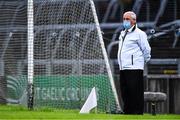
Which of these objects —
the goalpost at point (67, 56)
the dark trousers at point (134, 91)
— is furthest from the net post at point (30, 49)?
the dark trousers at point (134, 91)

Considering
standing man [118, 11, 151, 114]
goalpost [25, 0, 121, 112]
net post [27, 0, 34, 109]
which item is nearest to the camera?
standing man [118, 11, 151, 114]

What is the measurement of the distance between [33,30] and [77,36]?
0.94 metres

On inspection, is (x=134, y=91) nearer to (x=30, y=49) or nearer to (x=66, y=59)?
(x=30, y=49)

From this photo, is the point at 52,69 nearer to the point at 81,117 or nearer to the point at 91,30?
the point at 91,30

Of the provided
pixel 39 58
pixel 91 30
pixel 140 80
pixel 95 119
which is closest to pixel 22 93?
pixel 39 58

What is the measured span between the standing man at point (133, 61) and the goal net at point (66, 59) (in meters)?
1.68

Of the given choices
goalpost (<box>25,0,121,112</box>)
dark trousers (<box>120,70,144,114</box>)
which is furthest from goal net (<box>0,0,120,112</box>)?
dark trousers (<box>120,70,144,114</box>)

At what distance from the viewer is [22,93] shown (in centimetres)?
1312

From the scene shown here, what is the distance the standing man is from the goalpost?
5.36ft

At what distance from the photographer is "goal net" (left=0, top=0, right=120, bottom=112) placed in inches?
506

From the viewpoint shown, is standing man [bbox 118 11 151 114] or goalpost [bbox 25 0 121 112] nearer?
standing man [bbox 118 11 151 114]

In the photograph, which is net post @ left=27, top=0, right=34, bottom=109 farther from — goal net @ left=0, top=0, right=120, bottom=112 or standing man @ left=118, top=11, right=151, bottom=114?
standing man @ left=118, top=11, right=151, bottom=114

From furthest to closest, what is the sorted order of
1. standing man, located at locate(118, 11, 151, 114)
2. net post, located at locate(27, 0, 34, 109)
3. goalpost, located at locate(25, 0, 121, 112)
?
goalpost, located at locate(25, 0, 121, 112)
net post, located at locate(27, 0, 34, 109)
standing man, located at locate(118, 11, 151, 114)

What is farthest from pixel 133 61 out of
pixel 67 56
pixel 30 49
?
pixel 67 56
